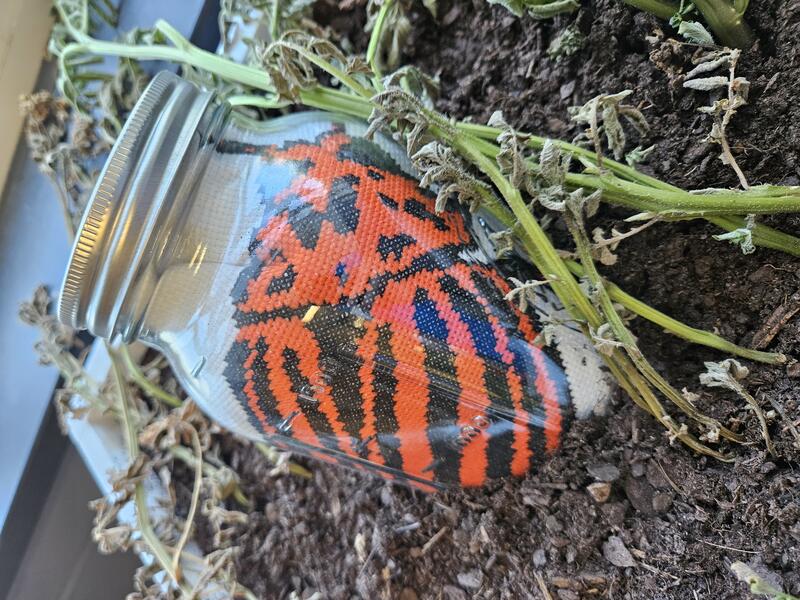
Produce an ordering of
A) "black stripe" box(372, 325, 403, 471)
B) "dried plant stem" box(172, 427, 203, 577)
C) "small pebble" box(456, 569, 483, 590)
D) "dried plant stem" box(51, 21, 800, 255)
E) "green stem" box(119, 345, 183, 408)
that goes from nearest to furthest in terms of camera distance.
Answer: "dried plant stem" box(51, 21, 800, 255)
"black stripe" box(372, 325, 403, 471)
"small pebble" box(456, 569, 483, 590)
"dried plant stem" box(172, 427, 203, 577)
"green stem" box(119, 345, 183, 408)

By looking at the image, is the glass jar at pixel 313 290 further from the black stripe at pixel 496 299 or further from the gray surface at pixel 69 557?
the gray surface at pixel 69 557

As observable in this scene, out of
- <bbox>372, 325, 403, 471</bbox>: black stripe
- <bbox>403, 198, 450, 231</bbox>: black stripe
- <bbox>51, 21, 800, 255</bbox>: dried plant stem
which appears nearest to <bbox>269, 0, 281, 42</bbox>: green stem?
<bbox>51, 21, 800, 255</bbox>: dried plant stem

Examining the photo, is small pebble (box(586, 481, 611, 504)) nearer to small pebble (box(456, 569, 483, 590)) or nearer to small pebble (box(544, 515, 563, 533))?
small pebble (box(544, 515, 563, 533))

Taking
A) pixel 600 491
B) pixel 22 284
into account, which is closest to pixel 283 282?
pixel 600 491

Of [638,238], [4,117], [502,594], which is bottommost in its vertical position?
[502,594]

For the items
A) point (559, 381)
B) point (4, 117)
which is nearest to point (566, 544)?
point (559, 381)

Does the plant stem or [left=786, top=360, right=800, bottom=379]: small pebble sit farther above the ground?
the plant stem

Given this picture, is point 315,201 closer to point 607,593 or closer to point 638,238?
point 638,238
